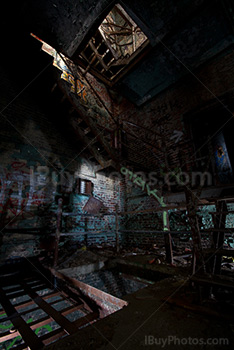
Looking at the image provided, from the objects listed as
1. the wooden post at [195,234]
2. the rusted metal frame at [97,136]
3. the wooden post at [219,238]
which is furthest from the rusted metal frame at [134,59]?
the wooden post at [195,234]

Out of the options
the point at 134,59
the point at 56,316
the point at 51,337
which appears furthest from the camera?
the point at 134,59

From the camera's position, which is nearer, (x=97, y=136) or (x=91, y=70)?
(x=97, y=136)

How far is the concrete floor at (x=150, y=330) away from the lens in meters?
0.96

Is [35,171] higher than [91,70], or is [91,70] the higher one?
[91,70]

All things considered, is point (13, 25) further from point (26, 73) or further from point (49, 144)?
point (49, 144)

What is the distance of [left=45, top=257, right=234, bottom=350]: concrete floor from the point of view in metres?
0.96

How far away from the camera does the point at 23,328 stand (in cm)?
152

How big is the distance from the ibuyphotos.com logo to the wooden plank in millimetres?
921

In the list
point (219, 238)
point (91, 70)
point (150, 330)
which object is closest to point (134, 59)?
point (91, 70)

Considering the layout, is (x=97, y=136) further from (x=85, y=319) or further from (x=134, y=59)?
(x=134, y=59)

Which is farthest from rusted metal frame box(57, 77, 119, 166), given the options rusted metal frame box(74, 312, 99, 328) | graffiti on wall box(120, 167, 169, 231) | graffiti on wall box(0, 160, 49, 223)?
rusted metal frame box(74, 312, 99, 328)

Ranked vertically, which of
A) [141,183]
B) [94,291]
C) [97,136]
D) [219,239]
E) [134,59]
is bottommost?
[94,291]

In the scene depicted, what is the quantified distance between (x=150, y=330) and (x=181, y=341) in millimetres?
206

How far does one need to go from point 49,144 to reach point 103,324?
5067mm
